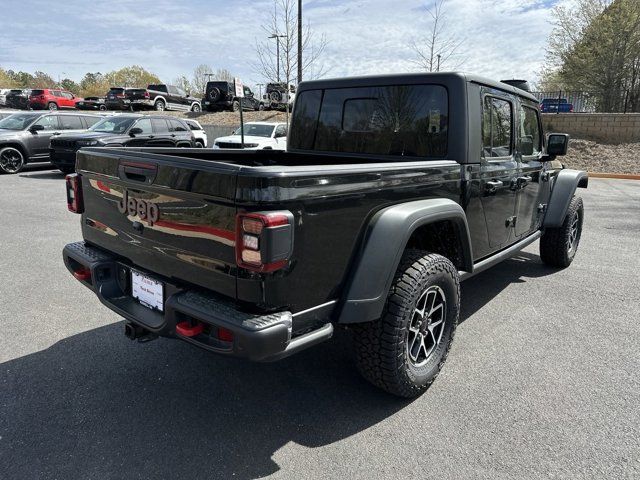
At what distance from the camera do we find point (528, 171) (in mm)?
4246

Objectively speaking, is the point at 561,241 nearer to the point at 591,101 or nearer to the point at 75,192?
the point at 75,192

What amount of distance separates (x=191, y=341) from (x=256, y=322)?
381 millimetres

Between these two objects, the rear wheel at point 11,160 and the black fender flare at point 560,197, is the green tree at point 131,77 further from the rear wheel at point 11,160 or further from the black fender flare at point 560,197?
the black fender flare at point 560,197

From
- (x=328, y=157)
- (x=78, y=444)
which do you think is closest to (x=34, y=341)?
(x=78, y=444)

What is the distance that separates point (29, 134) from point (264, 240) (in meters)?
14.4

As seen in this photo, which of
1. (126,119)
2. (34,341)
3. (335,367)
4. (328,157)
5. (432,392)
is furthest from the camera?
(126,119)

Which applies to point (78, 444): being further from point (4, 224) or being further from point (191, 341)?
point (4, 224)

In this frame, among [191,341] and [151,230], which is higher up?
[151,230]

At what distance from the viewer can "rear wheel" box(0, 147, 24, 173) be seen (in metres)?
12.9

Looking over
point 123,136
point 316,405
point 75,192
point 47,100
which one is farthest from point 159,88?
point 316,405

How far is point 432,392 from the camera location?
2.94 m

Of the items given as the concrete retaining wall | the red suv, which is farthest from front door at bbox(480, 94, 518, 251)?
the red suv

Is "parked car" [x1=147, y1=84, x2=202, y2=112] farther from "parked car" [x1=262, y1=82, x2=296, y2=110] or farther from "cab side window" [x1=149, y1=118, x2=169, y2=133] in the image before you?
"cab side window" [x1=149, y1=118, x2=169, y2=133]

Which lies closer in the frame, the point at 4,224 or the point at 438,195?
the point at 438,195
